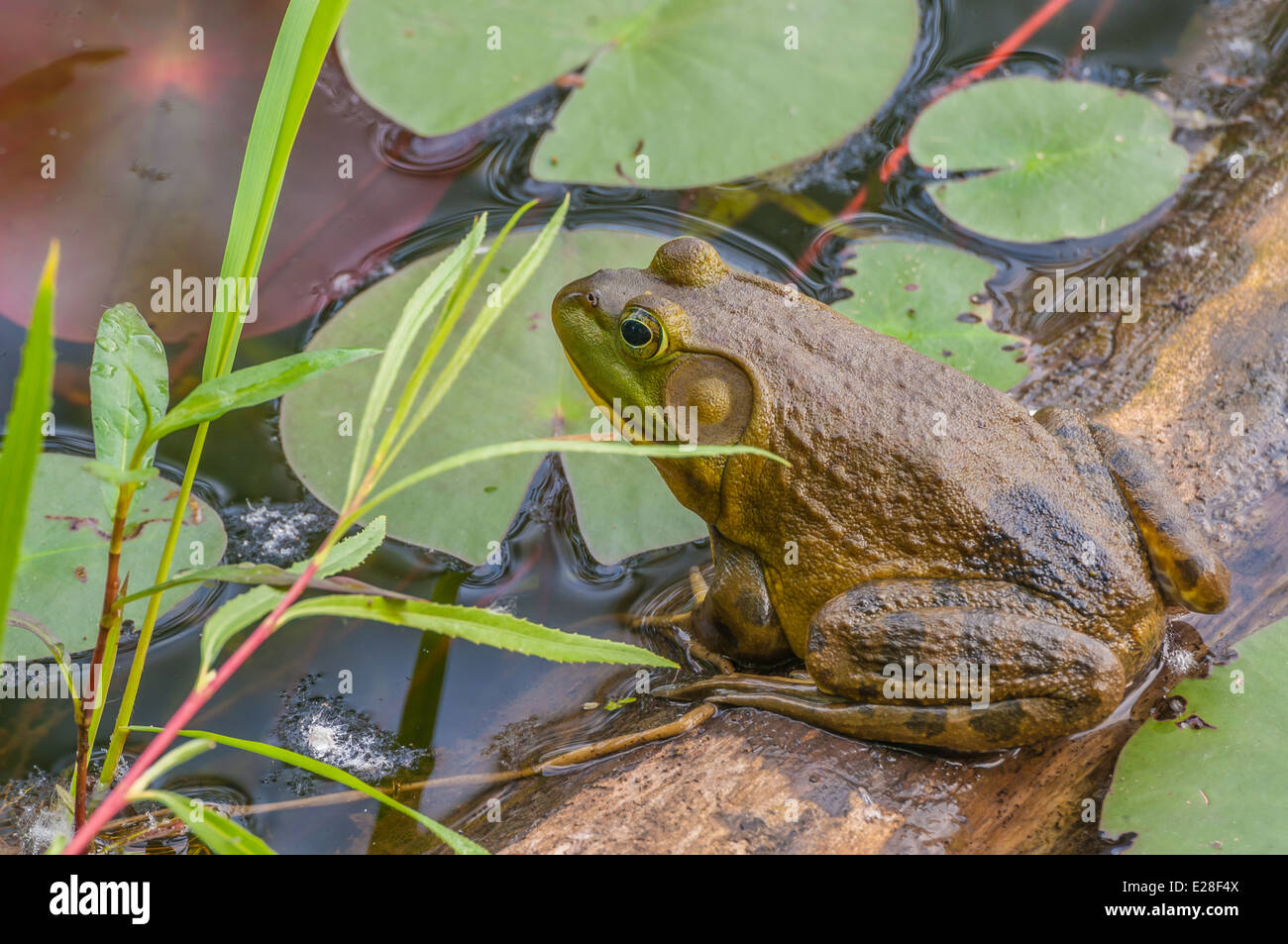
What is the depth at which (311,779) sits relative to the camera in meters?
3.25

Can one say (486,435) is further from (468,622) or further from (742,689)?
(468,622)

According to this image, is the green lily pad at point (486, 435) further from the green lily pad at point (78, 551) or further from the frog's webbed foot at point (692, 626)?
the green lily pad at point (78, 551)

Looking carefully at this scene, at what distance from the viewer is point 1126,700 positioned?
3.07 m

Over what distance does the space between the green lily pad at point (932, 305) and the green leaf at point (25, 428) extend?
315cm

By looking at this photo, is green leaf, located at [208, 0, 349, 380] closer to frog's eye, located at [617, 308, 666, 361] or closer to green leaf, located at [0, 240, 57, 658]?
green leaf, located at [0, 240, 57, 658]

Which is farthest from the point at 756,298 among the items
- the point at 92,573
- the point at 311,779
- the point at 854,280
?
the point at 92,573

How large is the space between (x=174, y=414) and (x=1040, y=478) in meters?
2.43

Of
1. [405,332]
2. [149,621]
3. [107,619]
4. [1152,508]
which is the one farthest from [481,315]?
[1152,508]

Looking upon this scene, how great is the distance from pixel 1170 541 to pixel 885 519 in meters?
0.86

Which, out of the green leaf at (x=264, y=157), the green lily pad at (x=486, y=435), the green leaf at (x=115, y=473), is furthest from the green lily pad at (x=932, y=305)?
the green leaf at (x=115, y=473)

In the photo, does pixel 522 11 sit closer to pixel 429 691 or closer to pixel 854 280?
pixel 854 280

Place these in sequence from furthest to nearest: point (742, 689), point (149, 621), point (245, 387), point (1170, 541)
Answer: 1. point (742, 689)
2. point (1170, 541)
3. point (149, 621)
4. point (245, 387)

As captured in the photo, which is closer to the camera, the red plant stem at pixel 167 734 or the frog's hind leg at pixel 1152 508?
the red plant stem at pixel 167 734

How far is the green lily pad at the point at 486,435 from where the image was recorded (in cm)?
367
